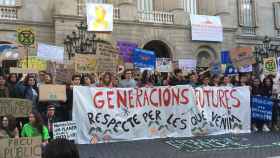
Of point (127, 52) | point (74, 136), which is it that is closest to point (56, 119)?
point (74, 136)

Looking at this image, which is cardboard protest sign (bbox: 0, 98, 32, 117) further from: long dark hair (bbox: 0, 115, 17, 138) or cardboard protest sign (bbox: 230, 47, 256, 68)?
cardboard protest sign (bbox: 230, 47, 256, 68)

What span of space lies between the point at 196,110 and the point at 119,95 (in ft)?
6.61

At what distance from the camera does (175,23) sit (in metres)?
27.6

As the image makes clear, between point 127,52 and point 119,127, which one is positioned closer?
point 119,127

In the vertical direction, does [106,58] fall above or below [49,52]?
below

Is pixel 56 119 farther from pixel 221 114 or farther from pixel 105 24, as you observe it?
pixel 105 24

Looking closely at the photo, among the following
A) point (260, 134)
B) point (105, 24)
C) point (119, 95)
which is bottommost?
point (260, 134)

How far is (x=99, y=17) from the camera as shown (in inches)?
950

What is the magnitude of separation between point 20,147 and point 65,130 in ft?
11.7

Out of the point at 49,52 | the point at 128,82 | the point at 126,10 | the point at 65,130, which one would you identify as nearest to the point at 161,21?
the point at 126,10

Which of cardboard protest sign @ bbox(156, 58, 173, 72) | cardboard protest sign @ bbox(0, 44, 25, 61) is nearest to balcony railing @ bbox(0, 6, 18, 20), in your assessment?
cardboard protest sign @ bbox(156, 58, 173, 72)

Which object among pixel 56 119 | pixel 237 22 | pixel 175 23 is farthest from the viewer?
pixel 237 22

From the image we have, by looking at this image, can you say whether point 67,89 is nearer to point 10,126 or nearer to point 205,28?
point 10,126

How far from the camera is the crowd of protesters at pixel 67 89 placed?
8.59 m
